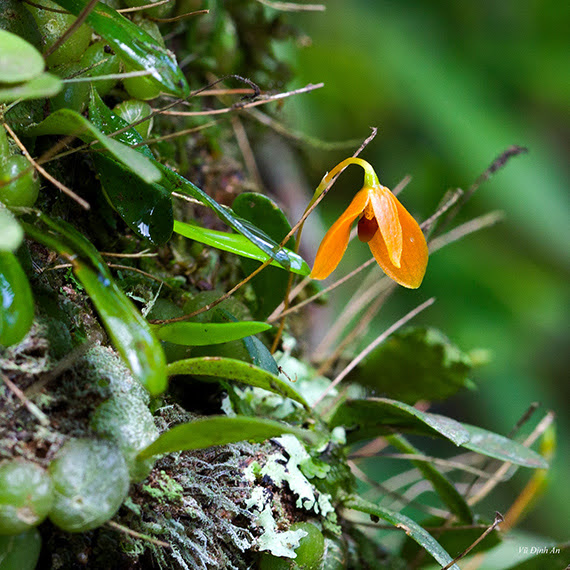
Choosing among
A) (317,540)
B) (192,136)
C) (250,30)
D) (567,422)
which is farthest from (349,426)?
(567,422)

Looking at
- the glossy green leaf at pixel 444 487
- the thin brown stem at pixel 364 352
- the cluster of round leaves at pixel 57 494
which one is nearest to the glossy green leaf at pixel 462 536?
the glossy green leaf at pixel 444 487

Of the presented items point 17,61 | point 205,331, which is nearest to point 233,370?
point 205,331

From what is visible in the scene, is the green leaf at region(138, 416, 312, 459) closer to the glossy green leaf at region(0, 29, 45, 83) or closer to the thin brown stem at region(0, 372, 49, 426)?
the thin brown stem at region(0, 372, 49, 426)

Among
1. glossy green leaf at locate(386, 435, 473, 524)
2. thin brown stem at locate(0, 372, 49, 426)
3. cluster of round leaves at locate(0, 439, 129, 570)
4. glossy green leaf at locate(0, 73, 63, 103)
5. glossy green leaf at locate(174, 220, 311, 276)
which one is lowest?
glossy green leaf at locate(386, 435, 473, 524)

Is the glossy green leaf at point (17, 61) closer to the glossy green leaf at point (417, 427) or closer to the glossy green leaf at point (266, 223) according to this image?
the glossy green leaf at point (266, 223)

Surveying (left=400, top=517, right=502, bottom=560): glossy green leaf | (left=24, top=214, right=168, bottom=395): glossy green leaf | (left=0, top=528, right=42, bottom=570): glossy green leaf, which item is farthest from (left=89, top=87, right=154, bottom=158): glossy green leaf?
(left=400, top=517, right=502, bottom=560): glossy green leaf

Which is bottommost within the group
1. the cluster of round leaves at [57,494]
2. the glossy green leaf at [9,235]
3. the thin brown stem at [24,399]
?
the cluster of round leaves at [57,494]
